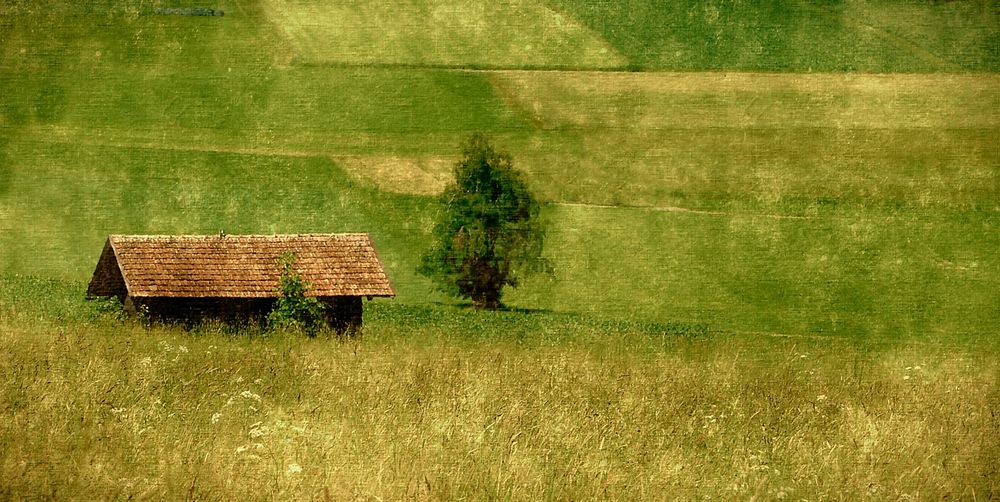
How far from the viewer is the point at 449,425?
5.71 meters

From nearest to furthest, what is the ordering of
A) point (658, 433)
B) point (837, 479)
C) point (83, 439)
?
point (83, 439)
point (837, 479)
point (658, 433)

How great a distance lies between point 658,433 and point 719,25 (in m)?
5.62

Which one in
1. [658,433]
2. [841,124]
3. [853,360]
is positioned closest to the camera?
[658,433]

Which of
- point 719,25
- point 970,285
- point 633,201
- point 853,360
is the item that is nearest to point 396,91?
point 633,201

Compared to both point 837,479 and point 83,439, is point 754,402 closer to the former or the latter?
point 837,479

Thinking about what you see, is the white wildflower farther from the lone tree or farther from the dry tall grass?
the lone tree

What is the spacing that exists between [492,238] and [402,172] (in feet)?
4.18

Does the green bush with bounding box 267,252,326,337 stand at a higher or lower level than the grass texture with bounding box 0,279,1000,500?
lower

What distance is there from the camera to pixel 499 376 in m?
7.00

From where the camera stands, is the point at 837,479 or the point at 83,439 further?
the point at 837,479

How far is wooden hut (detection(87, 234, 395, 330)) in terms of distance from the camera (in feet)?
31.6

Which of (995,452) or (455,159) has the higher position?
(455,159)

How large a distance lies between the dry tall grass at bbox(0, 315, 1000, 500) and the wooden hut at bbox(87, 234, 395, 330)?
4.08 feet

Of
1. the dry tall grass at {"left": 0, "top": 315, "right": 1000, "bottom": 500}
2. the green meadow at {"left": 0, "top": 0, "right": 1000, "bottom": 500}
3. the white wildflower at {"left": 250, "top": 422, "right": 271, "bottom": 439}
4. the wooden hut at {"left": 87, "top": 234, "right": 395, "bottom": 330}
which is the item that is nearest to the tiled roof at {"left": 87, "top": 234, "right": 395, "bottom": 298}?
the wooden hut at {"left": 87, "top": 234, "right": 395, "bottom": 330}
